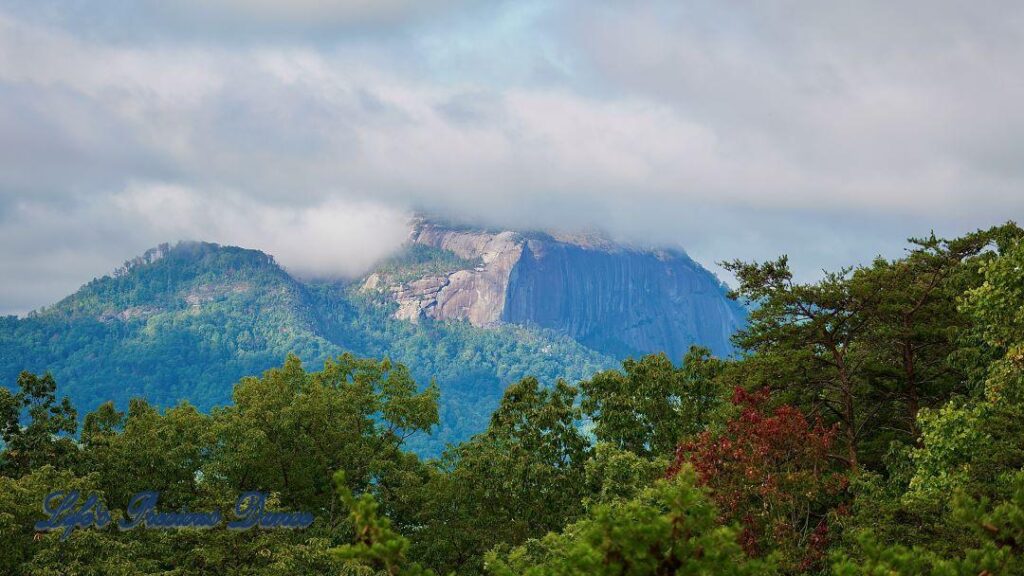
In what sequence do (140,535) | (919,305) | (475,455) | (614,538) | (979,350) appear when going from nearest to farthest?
(614,538), (979,350), (919,305), (140,535), (475,455)

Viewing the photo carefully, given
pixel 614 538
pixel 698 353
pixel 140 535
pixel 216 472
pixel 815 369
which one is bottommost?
pixel 614 538

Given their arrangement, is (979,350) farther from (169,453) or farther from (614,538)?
(169,453)

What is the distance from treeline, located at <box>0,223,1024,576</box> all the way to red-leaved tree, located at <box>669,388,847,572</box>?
79 mm

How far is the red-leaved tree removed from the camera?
20969 millimetres

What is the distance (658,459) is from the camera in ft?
92.4

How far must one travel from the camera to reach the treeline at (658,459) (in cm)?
1183

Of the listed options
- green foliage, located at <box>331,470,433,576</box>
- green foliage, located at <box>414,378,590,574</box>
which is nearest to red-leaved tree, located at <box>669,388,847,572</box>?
green foliage, located at <box>414,378,590,574</box>

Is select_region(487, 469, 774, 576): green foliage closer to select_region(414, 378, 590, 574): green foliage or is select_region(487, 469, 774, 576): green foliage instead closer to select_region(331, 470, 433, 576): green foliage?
select_region(331, 470, 433, 576): green foliage

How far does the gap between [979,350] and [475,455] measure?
1883 centimetres

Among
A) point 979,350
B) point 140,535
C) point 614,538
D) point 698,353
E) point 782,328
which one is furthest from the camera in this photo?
point 698,353

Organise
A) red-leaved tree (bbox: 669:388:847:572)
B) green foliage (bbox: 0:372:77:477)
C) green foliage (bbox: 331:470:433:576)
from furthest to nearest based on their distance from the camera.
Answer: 1. green foliage (bbox: 0:372:77:477)
2. red-leaved tree (bbox: 669:388:847:572)
3. green foliage (bbox: 331:470:433:576)

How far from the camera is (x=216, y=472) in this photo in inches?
1298

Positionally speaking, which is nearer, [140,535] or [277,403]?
[140,535]

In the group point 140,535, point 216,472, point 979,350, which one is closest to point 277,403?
point 216,472
